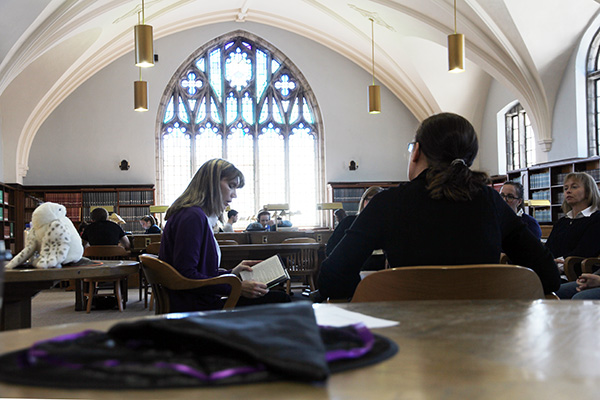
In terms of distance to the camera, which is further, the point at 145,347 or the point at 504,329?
the point at 504,329

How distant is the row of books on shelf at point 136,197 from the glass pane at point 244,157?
2.08 meters

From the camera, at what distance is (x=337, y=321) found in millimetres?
798

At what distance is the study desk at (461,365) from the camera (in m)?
0.46

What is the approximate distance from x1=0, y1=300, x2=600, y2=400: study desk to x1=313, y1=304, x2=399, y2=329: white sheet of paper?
0.03 m

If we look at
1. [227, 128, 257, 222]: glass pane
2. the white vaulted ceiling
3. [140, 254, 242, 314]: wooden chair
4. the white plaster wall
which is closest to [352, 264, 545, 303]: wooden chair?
[140, 254, 242, 314]: wooden chair

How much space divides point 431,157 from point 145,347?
1569 millimetres

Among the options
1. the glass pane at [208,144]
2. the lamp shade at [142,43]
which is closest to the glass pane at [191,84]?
the glass pane at [208,144]

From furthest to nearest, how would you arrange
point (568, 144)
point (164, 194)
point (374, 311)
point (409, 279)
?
point (164, 194)
point (568, 144)
point (409, 279)
point (374, 311)

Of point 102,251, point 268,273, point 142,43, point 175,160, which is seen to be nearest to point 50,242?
point 268,273

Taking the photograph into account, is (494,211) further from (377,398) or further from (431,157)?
(377,398)

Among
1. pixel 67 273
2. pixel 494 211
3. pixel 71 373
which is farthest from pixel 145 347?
pixel 67 273

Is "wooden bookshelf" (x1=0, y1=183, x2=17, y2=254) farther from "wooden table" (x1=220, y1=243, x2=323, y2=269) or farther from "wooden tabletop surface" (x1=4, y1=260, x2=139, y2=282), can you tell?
"wooden tabletop surface" (x1=4, y1=260, x2=139, y2=282)

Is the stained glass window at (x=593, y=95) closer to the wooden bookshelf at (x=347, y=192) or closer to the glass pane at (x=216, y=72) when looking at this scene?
the wooden bookshelf at (x=347, y=192)

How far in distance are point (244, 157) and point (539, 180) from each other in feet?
23.2
